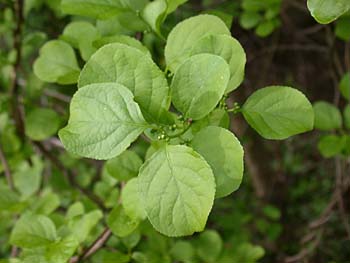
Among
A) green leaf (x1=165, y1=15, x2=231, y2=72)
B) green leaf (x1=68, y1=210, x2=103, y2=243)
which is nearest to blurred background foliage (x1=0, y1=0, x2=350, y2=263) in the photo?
green leaf (x1=68, y1=210, x2=103, y2=243)

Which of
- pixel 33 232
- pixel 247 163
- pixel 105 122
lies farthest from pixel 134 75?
pixel 247 163

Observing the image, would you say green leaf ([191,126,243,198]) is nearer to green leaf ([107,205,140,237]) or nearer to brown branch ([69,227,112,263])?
green leaf ([107,205,140,237])

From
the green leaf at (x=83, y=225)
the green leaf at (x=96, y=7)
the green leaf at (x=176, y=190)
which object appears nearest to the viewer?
the green leaf at (x=176, y=190)

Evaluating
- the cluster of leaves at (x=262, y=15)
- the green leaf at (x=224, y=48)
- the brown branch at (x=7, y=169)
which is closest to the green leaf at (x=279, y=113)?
the green leaf at (x=224, y=48)

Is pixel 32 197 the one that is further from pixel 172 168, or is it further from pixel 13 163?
pixel 172 168

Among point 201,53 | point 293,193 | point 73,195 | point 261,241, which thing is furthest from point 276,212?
point 201,53

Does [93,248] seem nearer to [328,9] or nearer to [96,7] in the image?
[96,7]

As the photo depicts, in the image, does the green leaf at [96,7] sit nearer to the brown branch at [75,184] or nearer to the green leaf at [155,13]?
the green leaf at [155,13]
